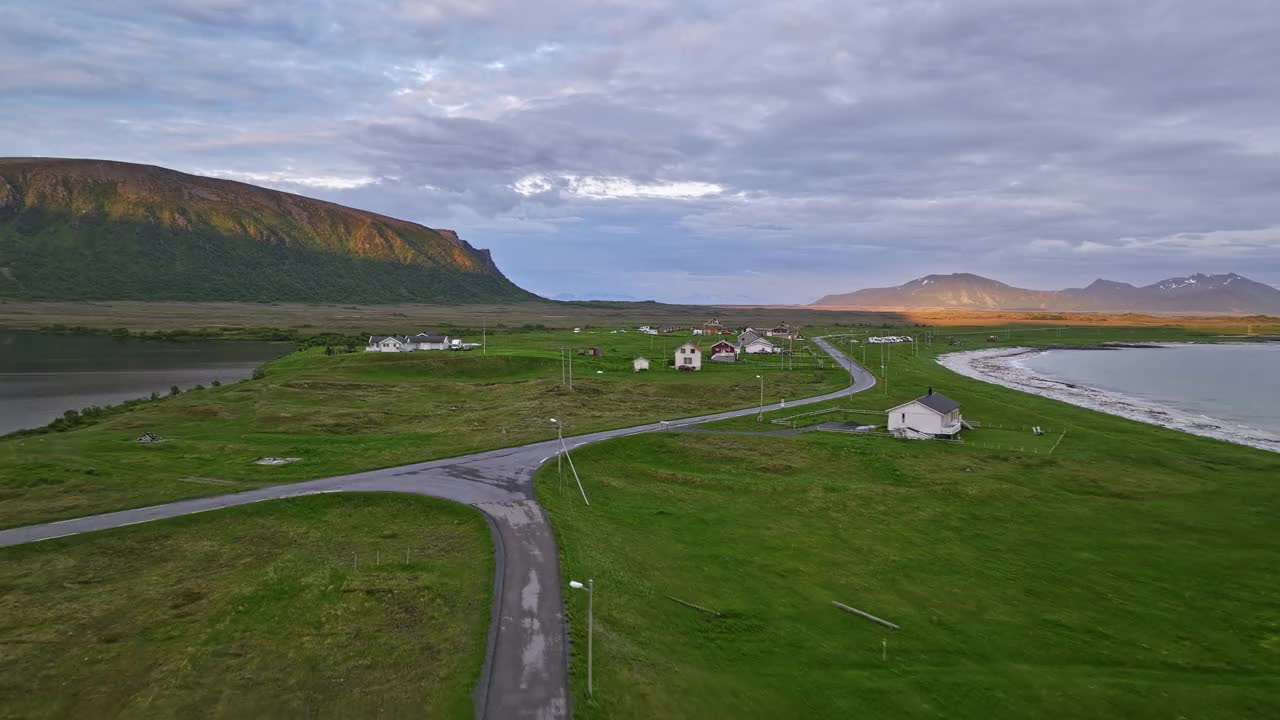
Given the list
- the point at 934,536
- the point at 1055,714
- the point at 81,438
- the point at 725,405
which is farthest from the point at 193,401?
the point at 1055,714

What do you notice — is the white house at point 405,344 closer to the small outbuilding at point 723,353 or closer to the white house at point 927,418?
the small outbuilding at point 723,353

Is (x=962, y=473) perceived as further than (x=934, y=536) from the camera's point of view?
Yes

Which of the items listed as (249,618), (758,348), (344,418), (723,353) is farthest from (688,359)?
(249,618)

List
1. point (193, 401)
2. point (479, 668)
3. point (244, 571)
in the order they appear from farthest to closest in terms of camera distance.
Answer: point (193, 401) < point (244, 571) < point (479, 668)

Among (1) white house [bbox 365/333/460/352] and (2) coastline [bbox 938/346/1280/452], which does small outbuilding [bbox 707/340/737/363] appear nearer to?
(2) coastline [bbox 938/346/1280/452]

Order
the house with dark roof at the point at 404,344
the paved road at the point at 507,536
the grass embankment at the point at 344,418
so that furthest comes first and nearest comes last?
the house with dark roof at the point at 404,344 → the grass embankment at the point at 344,418 → the paved road at the point at 507,536

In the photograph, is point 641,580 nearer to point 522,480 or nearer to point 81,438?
point 522,480

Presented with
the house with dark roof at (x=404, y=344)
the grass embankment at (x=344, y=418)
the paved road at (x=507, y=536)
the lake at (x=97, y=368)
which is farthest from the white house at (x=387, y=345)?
the paved road at (x=507, y=536)
